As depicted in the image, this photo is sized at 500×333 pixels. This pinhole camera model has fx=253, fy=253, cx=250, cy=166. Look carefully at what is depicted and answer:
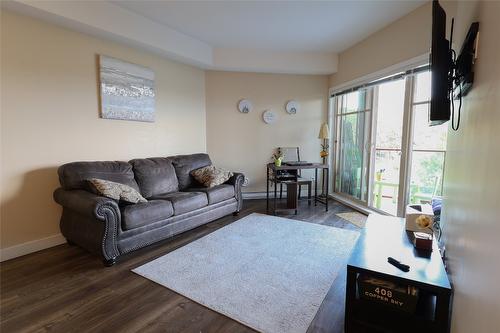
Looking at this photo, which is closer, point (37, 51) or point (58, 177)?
point (37, 51)

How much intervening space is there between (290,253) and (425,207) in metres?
1.32

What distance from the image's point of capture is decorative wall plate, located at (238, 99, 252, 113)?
4.80 m

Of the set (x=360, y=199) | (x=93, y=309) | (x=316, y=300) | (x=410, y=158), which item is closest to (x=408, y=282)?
(x=316, y=300)

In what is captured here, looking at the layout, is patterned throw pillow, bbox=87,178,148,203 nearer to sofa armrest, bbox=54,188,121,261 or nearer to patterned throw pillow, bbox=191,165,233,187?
sofa armrest, bbox=54,188,121,261

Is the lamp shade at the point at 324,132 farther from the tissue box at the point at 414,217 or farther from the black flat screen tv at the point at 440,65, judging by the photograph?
the black flat screen tv at the point at 440,65

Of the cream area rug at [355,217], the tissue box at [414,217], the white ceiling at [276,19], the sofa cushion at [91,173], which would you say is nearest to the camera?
the tissue box at [414,217]

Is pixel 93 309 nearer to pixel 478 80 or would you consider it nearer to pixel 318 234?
pixel 318 234

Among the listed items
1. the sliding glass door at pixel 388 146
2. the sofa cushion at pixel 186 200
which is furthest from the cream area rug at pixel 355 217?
the sofa cushion at pixel 186 200

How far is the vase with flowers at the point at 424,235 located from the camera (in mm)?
1759

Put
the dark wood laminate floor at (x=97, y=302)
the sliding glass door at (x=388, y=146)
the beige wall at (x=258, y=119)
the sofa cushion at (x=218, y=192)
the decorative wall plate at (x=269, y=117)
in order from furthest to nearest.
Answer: the decorative wall plate at (x=269, y=117) < the beige wall at (x=258, y=119) < the sofa cushion at (x=218, y=192) < the sliding glass door at (x=388, y=146) < the dark wood laminate floor at (x=97, y=302)

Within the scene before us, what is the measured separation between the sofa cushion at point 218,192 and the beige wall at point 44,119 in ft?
4.02

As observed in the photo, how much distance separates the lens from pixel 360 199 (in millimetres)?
4246

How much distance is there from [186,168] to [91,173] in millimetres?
1346

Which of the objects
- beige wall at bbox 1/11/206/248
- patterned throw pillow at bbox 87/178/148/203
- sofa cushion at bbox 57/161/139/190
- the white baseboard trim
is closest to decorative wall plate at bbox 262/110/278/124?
beige wall at bbox 1/11/206/248
